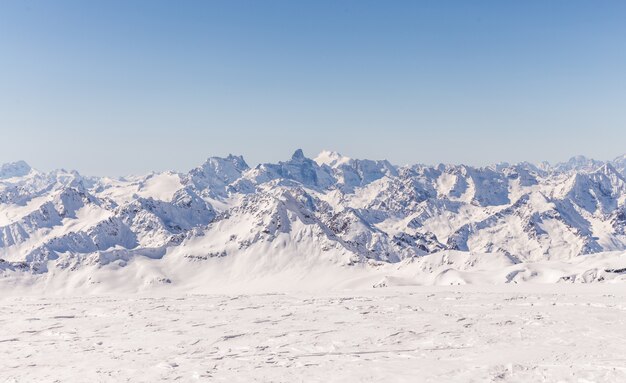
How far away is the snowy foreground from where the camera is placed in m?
34.6

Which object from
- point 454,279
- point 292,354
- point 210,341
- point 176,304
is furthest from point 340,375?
point 454,279

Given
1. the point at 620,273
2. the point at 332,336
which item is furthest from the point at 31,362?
the point at 620,273

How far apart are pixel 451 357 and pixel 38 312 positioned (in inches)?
2421

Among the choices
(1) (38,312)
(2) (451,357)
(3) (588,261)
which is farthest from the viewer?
(3) (588,261)

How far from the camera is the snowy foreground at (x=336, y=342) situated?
1361 inches

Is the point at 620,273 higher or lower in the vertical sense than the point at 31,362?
lower

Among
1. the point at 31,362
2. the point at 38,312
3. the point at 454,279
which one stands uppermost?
the point at 31,362

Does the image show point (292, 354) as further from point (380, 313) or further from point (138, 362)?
point (380, 313)

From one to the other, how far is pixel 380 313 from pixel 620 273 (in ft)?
334

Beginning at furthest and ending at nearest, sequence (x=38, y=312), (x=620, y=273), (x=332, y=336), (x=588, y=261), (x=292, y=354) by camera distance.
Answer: (x=588, y=261) → (x=620, y=273) → (x=38, y=312) → (x=332, y=336) → (x=292, y=354)

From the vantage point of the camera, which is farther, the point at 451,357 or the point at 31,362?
the point at 31,362

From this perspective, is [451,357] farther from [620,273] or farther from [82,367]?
[620,273]

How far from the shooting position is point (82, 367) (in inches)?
1528

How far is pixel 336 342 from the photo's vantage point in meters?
44.4
